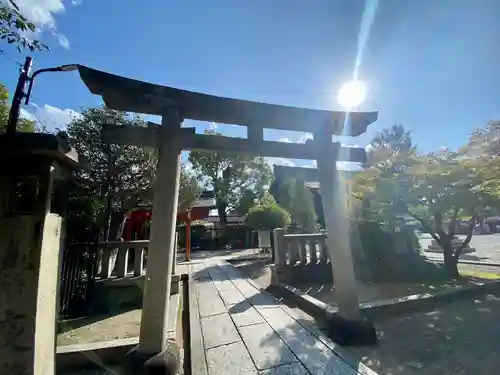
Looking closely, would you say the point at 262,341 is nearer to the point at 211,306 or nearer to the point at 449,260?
the point at 211,306

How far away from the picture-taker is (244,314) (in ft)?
15.0

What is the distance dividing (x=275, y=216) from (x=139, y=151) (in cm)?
840

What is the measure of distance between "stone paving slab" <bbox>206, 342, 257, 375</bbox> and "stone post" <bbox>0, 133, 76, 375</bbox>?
155 centimetres

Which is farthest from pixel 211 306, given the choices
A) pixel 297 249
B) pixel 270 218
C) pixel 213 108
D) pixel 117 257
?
pixel 270 218

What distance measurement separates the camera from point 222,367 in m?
2.82

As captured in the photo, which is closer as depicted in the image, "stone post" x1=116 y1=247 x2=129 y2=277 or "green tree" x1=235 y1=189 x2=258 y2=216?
"stone post" x1=116 y1=247 x2=129 y2=277

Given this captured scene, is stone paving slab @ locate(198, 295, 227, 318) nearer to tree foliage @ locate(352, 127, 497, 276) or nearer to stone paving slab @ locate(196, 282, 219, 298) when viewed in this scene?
stone paving slab @ locate(196, 282, 219, 298)

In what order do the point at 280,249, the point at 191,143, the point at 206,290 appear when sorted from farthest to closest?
the point at 280,249 → the point at 206,290 → the point at 191,143

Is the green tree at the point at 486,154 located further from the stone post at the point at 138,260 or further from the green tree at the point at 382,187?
the stone post at the point at 138,260

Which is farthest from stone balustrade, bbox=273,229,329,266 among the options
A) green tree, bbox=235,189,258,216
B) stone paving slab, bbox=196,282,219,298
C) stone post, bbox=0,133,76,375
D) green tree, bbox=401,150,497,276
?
green tree, bbox=235,189,258,216

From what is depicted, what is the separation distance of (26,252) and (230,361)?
2.26 m

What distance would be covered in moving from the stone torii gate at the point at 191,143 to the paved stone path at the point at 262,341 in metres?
0.64

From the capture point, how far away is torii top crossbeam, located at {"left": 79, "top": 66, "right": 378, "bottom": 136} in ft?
9.75

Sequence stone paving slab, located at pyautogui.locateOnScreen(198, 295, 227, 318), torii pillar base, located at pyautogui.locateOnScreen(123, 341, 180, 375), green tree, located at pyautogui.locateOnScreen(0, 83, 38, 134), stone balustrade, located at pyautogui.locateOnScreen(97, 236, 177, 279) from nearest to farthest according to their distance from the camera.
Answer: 1. torii pillar base, located at pyautogui.locateOnScreen(123, 341, 180, 375)
2. stone paving slab, located at pyautogui.locateOnScreen(198, 295, 227, 318)
3. green tree, located at pyautogui.locateOnScreen(0, 83, 38, 134)
4. stone balustrade, located at pyautogui.locateOnScreen(97, 236, 177, 279)
